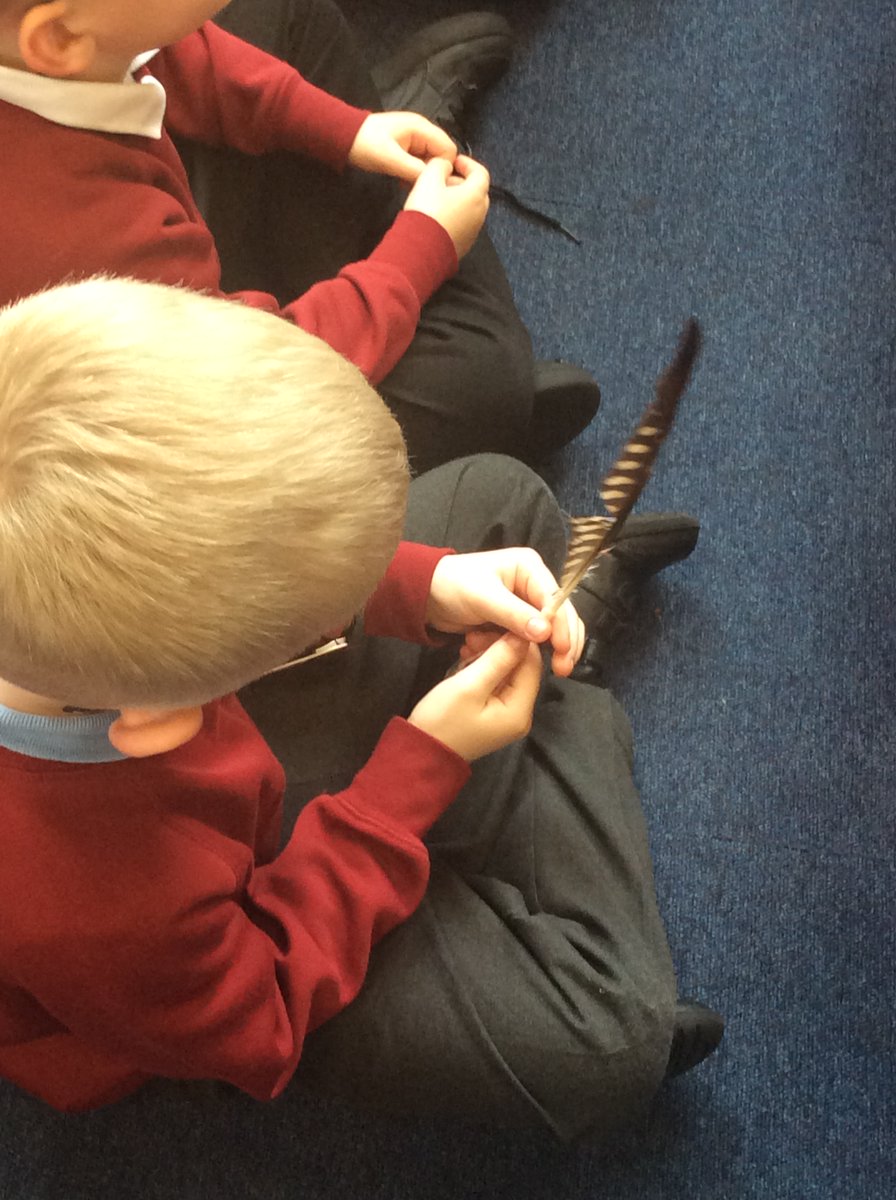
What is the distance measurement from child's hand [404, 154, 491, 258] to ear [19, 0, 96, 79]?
0.36 m

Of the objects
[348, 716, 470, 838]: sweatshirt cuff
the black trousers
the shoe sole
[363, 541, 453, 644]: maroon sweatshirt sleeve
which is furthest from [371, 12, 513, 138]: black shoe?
[348, 716, 470, 838]: sweatshirt cuff

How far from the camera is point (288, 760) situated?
85 cm

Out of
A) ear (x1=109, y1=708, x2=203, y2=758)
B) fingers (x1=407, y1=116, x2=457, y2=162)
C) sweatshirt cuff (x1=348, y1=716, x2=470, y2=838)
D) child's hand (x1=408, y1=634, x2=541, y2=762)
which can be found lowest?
sweatshirt cuff (x1=348, y1=716, x2=470, y2=838)

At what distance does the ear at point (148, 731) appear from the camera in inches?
21.1

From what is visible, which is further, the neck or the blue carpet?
the blue carpet

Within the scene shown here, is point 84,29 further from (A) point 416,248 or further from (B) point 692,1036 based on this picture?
(B) point 692,1036

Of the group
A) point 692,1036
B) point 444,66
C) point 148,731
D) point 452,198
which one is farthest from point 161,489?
point 444,66

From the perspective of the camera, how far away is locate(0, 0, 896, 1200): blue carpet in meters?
1.00

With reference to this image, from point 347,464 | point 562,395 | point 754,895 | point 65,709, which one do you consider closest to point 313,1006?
point 65,709

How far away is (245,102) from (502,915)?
0.75 metres

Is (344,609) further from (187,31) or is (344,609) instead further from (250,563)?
(187,31)

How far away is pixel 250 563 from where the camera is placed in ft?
1.55

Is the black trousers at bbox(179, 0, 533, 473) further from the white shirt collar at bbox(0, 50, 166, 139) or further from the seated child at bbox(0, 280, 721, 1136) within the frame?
the white shirt collar at bbox(0, 50, 166, 139)

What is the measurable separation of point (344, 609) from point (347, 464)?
80 mm
